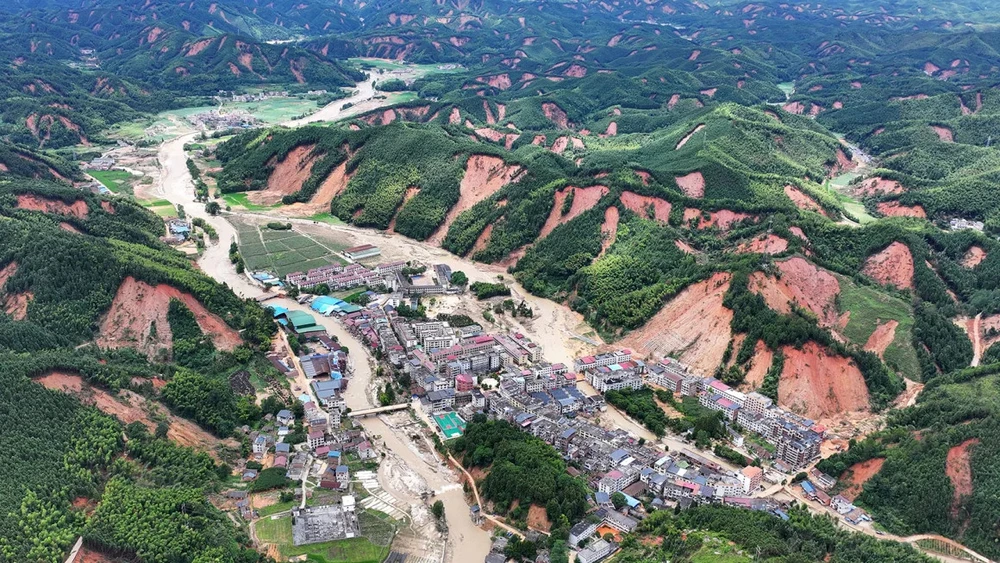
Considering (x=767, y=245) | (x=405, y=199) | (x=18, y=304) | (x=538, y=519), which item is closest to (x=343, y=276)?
(x=405, y=199)

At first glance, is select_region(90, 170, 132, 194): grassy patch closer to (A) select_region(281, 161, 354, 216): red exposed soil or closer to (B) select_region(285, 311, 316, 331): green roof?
(A) select_region(281, 161, 354, 216): red exposed soil

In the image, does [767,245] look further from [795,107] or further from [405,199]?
[795,107]

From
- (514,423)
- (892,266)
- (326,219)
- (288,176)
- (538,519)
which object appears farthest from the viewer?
(288,176)

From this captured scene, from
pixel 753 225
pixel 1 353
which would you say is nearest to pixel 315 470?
pixel 1 353

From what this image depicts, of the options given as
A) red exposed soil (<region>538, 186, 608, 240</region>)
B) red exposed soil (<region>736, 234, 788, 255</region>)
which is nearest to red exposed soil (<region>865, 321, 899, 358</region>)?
red exposed soil (<region>736, 234, 788, 255</region>)

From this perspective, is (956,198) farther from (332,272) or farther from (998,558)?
(332,272)

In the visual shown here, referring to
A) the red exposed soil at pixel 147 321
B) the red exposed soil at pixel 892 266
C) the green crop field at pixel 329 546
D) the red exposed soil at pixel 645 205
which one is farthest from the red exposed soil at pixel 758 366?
the red exposed soil at pixel 147 321
